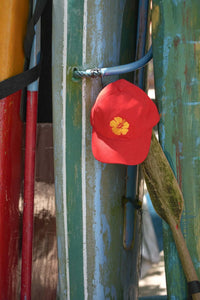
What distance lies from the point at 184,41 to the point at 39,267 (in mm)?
779

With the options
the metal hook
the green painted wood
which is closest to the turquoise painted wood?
the metal hook

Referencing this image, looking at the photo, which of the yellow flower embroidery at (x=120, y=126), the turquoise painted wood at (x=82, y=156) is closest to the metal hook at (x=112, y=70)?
the turquoise painted wood at (x=82, y=156)

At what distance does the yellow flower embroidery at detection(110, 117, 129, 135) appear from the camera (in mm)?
735

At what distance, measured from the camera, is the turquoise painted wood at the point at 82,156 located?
82 centimetres

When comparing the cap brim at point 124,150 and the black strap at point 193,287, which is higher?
the cap brim at point 124,150

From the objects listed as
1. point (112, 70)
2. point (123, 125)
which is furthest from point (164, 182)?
point (112, 70)

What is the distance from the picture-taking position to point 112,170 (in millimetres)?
878

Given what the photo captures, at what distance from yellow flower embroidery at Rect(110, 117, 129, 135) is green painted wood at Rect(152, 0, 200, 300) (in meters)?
0.10

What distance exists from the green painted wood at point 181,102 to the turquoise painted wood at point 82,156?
124 millimetres

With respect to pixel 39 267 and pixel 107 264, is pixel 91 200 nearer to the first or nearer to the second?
pixel 107 264

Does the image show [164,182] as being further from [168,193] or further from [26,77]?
[26,77]

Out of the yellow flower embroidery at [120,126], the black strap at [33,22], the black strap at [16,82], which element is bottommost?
the yellow flower embroidery at [120,126]

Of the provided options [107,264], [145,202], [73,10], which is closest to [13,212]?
[107,264]

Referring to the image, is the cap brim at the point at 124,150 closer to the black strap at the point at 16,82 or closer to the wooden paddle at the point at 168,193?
the wooden paddle at the point at 168,193
